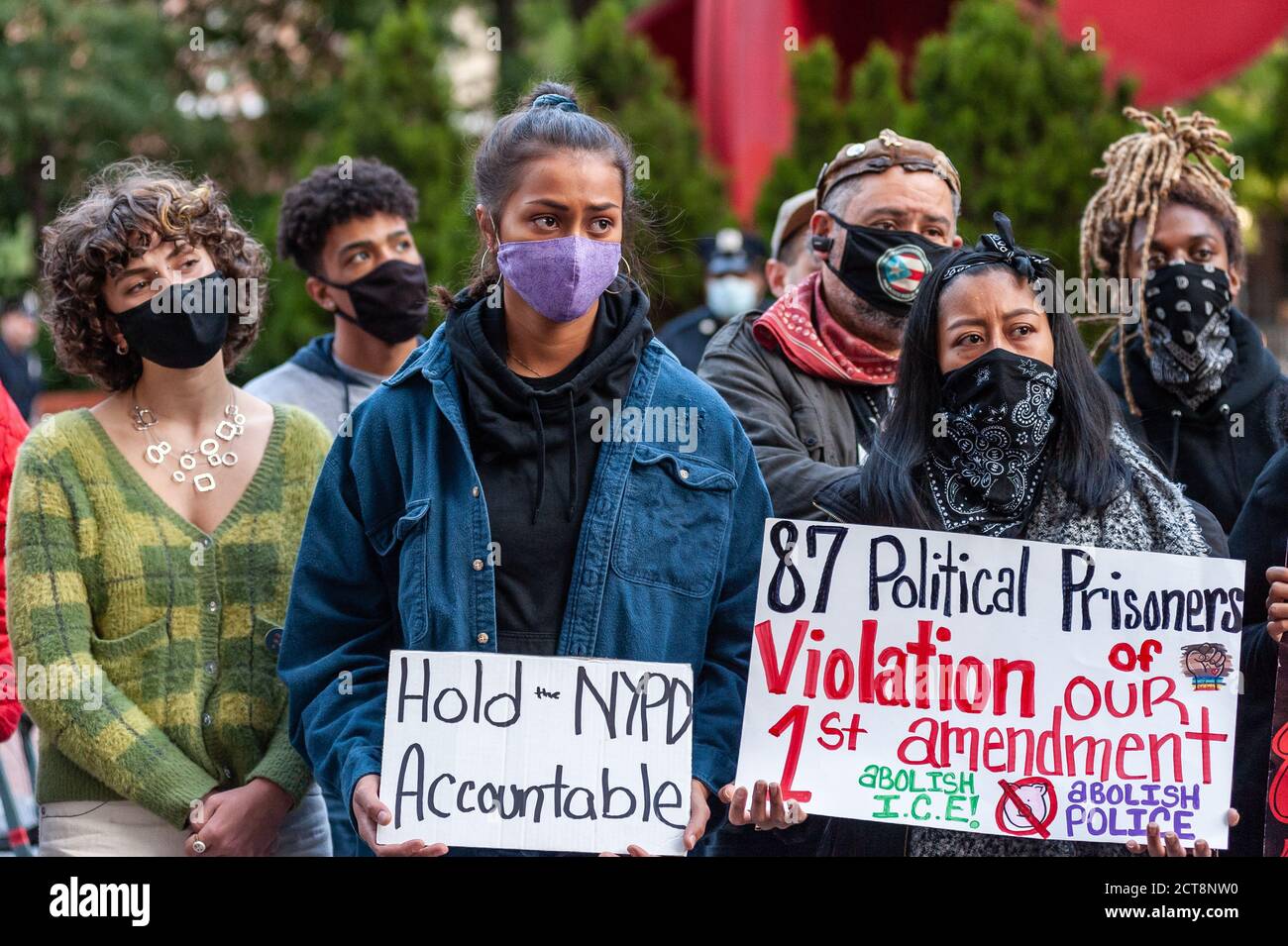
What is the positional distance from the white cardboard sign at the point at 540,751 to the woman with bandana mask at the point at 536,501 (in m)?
0.05

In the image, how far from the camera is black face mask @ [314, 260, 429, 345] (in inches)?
198

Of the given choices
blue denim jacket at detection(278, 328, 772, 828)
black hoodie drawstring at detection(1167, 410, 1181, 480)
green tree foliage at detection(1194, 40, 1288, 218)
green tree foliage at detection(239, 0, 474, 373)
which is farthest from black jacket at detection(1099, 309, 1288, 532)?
green tree foliage at detection(1194, 40, 1288, 218)

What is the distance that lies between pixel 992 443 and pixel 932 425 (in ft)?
0.44

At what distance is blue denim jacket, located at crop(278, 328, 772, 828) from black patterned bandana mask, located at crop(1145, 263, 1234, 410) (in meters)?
1.44

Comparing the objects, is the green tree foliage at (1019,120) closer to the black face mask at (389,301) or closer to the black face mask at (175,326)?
the black face mask at (389,301)

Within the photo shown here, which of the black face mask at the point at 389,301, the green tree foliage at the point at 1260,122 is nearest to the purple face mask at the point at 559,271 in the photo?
the black face mask at the point at 389,301

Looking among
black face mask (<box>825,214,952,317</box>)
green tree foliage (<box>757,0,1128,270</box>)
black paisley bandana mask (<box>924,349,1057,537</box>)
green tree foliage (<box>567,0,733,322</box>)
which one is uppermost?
green tree foliage (<box>567,0,733,322</box>)

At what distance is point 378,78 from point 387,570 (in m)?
9.68

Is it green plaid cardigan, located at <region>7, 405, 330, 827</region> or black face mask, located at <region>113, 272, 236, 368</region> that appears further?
black face mask, located at <region>113, 272, 236, 368</region>

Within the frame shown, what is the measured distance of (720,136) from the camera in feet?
46.9

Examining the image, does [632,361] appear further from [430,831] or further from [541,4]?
[541,4]

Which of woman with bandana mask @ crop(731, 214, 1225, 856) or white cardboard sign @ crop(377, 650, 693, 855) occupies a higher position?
woman with bandana mask @ crop(731, 214, 1225, 856)

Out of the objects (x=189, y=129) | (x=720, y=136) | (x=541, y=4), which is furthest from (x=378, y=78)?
(x=541, y=4)

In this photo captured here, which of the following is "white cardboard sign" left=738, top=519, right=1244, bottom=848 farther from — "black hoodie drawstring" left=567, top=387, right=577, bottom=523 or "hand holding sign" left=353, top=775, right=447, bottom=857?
"hand holding sign" left=353, top=775, right=447, bottom=857
